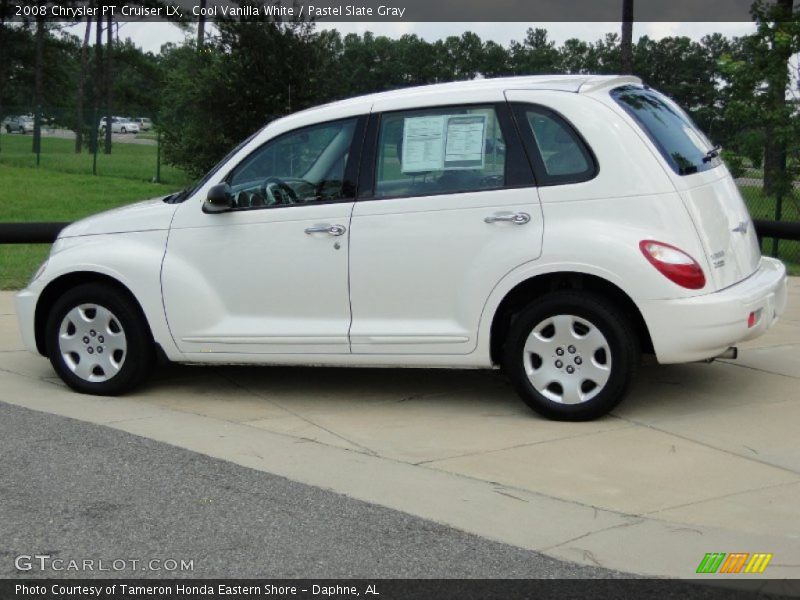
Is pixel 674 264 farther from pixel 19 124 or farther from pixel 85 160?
pixel 19 124

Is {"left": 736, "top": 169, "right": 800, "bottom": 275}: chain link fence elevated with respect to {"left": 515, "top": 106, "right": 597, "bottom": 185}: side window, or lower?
lower

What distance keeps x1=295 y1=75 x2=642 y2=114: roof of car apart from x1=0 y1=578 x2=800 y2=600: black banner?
3.40 metres

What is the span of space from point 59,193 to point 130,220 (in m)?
21.7

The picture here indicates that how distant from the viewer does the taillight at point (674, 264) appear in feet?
21.9

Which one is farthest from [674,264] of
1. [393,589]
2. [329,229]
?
[393,589]

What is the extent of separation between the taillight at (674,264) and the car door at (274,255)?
1.77m

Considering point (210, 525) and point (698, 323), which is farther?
point (698, 323)

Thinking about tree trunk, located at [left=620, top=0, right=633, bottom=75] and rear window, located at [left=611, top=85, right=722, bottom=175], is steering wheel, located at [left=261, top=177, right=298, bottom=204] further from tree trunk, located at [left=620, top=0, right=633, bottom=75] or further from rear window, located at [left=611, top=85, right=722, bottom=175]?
tree trunk, located at [left=620, top=0, right=633, bottom=75]

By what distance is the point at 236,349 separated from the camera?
7594mm

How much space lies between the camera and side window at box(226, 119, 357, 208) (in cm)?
749

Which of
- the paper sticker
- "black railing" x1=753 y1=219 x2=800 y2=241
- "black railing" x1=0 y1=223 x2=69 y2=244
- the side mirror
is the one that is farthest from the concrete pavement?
"black railing" x1=0 y1=223 x2=69 y2=244

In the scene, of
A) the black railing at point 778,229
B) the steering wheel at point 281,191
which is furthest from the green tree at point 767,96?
the steering wheel at point 281,191

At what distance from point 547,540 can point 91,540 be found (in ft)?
6.09

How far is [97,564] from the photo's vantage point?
4.79 meters
